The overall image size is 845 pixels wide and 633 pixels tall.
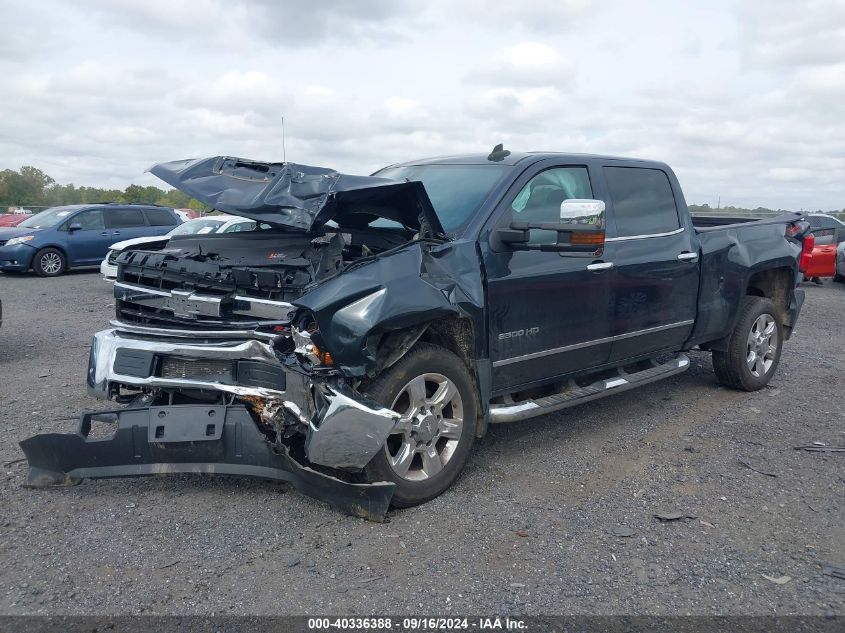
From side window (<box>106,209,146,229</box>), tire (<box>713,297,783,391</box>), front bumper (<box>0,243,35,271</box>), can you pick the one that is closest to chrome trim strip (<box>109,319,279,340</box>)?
tire (<box>713,297,783,391</box>)

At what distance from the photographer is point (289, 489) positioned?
4.07 m

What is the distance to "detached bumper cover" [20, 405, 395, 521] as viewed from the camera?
142 inches

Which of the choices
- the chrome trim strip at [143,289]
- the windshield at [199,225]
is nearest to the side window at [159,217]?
the windshield at [199,225]

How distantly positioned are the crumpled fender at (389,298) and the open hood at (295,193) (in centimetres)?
28

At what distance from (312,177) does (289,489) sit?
5.81 ft

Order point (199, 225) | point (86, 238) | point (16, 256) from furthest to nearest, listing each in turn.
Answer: point (86, 238)
point (16, 256)
point (199, 225)

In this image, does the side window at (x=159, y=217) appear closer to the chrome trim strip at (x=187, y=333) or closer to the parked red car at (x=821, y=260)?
the chrome trim strip at (x=187, y=333)

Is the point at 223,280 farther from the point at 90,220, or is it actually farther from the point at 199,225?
the point at 90,220

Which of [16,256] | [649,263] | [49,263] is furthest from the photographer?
[49,263]

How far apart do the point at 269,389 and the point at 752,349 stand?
14.9 ft

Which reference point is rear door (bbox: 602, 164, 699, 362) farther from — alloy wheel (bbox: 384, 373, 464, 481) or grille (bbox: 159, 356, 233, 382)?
grille (bbox: 159, 356, 233, 382)

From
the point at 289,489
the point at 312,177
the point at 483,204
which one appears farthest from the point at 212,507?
the point at 483,204

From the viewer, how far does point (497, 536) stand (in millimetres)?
3568

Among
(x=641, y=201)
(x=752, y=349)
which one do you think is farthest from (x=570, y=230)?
(x=752, y=349)
